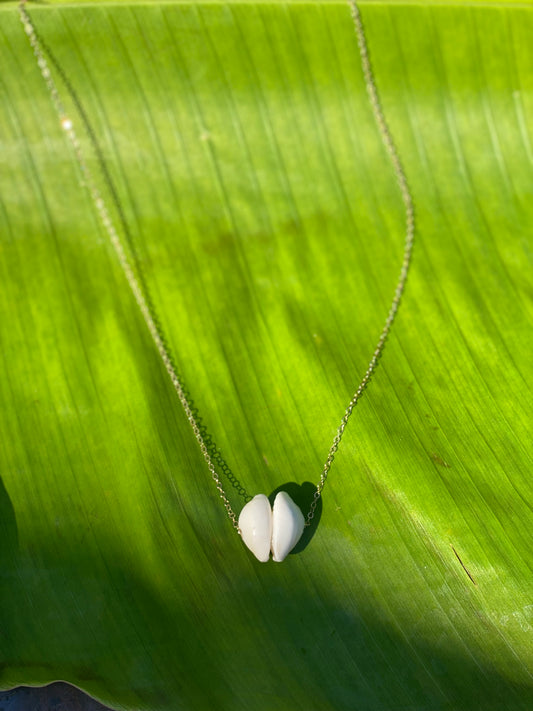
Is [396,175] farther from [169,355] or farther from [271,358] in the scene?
[169,355]

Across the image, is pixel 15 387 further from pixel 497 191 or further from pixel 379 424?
pixel 497 191

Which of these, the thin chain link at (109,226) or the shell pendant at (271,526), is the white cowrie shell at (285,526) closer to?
the shell pendant at (271,526)

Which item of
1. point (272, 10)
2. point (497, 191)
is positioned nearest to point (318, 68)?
point (272, 10)

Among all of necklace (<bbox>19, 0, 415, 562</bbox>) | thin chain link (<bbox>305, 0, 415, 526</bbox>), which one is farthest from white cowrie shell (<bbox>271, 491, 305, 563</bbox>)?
thin chain link (<bbox>305, 0, 415, 526</bbox>)

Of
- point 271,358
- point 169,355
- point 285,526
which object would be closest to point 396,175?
point 271,358

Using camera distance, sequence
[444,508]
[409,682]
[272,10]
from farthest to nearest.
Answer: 1. [272,10]
2. [444,508]
3. [409,682]

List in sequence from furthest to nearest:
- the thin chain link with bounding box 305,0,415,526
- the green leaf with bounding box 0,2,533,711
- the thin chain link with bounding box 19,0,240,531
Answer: the thin chain link with bounding box 305,0,415,526 < the thin chain link with bounding box 19,0,240,531 < the green leaf with bounding box 0,2,533,711

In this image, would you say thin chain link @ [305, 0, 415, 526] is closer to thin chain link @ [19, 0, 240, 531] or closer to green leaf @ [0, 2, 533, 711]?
green leaf @ [0, 2, 533, 711]
